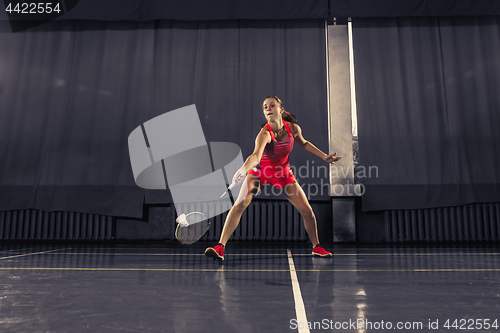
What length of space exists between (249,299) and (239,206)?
1.47 metres

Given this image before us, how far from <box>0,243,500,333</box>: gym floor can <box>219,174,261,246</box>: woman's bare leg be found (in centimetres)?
53

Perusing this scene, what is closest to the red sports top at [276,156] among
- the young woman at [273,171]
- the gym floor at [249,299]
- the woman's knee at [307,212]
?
the young woman at [273,171]

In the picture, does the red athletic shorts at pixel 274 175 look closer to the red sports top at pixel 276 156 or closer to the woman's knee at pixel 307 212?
the red sports top at pixel 276 156

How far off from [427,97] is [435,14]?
→ 1258 millimetres

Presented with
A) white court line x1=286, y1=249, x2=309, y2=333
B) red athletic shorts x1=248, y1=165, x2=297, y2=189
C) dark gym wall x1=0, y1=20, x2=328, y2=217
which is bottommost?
white court line x1=286, y1=249, x2=309, y2=333

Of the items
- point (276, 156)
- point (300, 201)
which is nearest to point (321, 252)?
point (300, 201)

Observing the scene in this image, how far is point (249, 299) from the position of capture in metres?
1.51

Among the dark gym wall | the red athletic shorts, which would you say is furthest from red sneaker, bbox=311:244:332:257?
the dark gym wall

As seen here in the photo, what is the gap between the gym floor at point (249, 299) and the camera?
1.17 m

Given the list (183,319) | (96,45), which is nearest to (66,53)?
(96,45)

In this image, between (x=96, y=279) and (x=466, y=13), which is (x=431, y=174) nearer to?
(x=466, y=13)

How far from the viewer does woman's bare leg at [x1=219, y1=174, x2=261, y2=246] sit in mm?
2938

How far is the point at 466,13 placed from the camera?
18.7 feet

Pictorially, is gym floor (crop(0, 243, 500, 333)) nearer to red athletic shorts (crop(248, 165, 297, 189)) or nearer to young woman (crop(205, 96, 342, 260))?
young woman (crop(205, 96, 342, 260))
